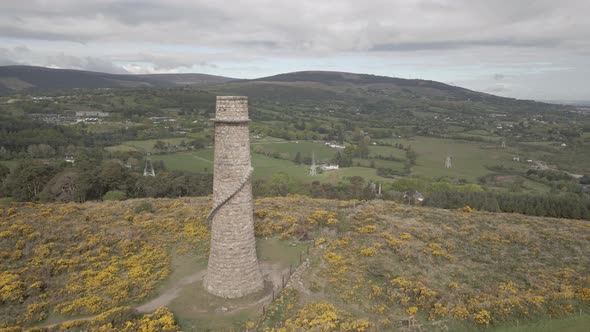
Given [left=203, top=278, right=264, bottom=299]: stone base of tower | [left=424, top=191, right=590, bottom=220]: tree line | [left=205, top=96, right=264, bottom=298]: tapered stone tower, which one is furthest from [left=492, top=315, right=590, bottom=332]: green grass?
[left=424, top=191, right=590, bottom=220]: tree line

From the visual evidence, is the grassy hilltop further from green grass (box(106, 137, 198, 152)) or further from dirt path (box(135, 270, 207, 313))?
green grass (box(106, 137, 198, 152))

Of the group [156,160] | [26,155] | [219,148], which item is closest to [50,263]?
[219,148]

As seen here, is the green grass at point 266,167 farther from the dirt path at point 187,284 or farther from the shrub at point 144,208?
the dirt path at point 187,284

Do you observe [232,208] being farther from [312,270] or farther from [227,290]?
[312,270]

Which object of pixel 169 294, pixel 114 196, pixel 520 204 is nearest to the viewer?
pixel 169 294

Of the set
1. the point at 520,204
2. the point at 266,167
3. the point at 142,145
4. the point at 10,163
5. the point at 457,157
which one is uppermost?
the point at 520,204

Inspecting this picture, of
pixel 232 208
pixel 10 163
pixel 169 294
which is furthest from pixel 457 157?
pixel 10 163

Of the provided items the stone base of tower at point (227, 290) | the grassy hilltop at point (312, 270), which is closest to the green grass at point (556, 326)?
the grassy hilltop at point (312, 270)
